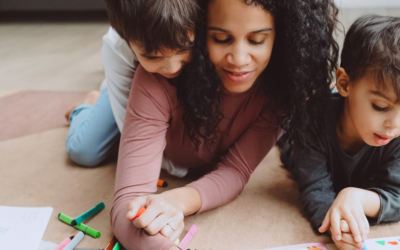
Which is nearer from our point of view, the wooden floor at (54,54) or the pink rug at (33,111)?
the pink rug at (33,111)

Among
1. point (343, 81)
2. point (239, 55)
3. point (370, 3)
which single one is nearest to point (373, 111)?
point (343, 81)

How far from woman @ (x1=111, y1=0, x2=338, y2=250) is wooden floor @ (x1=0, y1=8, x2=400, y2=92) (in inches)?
28.5

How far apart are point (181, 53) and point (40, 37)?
2.54 metres

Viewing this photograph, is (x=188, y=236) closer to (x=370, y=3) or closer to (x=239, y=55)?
(x=239, y=55)

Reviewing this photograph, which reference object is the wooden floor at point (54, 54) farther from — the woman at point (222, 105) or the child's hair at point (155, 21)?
the child's hair at point (155, 21)

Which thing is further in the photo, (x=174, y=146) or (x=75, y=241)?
(x=174, y=146)

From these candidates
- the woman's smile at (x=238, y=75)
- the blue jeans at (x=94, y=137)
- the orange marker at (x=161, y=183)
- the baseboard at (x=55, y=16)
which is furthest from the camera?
the baseboard at (x=55, y=16)

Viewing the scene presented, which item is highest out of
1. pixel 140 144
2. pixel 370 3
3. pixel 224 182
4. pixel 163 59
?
pixel 163 59

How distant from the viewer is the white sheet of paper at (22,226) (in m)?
0.79

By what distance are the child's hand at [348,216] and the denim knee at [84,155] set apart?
2.46 feet

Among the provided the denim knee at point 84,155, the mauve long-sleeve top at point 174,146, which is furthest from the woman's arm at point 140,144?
the denim knee at point 84,155

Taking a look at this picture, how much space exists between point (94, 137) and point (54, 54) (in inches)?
58.8

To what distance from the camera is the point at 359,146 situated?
→ 0.87 m

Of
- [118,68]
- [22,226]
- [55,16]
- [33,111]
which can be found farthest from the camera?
[55,16]
